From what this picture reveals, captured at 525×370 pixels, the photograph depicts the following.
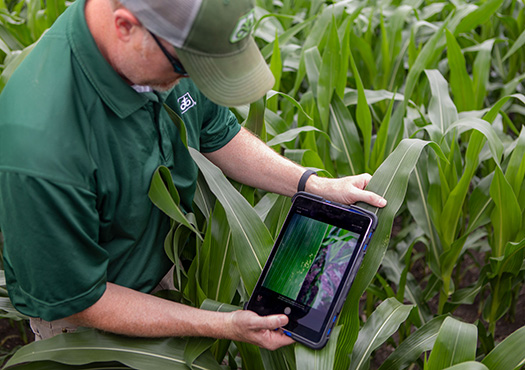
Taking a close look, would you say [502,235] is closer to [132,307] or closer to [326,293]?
[326,293]

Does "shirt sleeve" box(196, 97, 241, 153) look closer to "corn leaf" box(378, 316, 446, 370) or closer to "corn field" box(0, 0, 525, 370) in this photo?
"corn field" box(0, 0, 525, 370)

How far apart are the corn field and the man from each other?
0.06 m

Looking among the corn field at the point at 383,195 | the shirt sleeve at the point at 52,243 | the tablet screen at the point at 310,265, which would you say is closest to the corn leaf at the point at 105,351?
the corn field at the point at 383,195

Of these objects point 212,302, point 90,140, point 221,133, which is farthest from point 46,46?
point 212,302

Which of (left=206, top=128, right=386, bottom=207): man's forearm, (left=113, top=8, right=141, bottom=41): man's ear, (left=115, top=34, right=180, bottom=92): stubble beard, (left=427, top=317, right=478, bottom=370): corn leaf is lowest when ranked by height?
(left=427, top=317, right=478, bottom=370): corn leaf

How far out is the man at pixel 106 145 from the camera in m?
0.75

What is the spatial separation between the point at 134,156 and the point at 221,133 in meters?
0.30

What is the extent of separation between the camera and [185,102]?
1.02 meters

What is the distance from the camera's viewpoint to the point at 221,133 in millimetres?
1146

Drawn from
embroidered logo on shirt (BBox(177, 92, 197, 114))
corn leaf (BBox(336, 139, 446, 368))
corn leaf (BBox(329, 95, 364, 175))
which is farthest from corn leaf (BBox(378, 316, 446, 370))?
embroidered logo on shirt (BBox(177, 92, 197, 114))

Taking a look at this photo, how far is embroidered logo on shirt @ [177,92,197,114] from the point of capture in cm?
101

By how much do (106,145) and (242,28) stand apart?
0.27m

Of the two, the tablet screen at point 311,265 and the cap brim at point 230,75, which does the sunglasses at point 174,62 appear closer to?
the cap brim at point 230,75

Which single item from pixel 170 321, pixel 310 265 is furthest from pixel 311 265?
pixel 170 321
